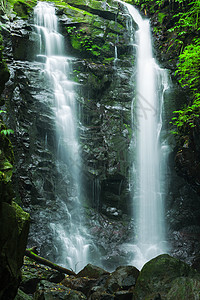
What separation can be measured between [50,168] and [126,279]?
253 inches

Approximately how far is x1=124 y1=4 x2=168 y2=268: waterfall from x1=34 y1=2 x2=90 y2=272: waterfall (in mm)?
2616

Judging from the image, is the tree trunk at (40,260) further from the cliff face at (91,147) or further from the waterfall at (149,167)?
the waterfall at (149,167)

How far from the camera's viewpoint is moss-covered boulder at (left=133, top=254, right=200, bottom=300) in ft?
16.5

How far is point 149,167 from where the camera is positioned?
12.0 metres

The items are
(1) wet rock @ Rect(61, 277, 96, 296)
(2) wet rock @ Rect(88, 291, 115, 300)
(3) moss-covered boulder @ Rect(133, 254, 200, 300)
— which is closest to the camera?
(3) moss-covered boulder @ Rect(133, 254, 200, 300)

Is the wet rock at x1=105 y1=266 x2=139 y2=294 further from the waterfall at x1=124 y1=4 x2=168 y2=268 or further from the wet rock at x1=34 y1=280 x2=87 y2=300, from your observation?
the waterfall at x1=124 y1=4 x2=168 y2=268

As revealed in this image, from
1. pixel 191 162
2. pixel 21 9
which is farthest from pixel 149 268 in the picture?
pixel 21 9

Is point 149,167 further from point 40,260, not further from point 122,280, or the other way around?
point 40,260

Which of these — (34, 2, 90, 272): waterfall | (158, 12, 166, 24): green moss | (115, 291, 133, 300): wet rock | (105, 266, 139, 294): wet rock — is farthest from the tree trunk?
(158, 12, 166, 24): green moss

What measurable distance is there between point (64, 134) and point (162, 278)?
8.15m

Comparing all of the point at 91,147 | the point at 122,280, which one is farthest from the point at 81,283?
the point at 91,147

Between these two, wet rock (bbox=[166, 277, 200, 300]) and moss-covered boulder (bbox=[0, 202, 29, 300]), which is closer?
moss-covered boulder (bbox=[0, 202, 29, 300])

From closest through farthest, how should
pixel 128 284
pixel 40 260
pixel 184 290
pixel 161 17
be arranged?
pixel 184 290 < pixel 128 284 < pixel 40 260 < pixel 161 17

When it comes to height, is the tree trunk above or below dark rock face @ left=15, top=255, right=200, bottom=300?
above
